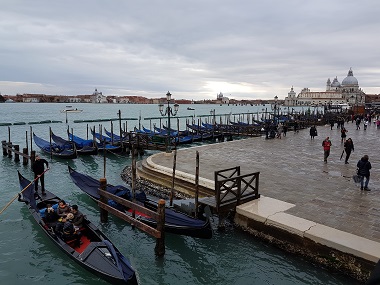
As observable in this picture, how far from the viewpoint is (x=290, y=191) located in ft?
29.5

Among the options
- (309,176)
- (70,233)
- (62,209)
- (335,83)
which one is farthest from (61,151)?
(335,83)

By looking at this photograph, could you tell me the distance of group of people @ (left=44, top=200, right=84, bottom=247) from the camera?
22.6ft

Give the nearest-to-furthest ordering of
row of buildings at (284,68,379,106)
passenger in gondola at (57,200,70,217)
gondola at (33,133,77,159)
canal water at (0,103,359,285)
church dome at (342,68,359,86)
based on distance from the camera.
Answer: canal water at (0,103,359,285), passenger in gondola at (57,200,70,217), gondola at (33,133,77,159), row of buildings at (284,68,379,106), church dome at (342,68,359,86)

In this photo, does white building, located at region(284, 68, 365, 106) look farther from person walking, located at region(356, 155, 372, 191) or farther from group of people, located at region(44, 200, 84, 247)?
group of people, located at region(44, 200, 84, 247)

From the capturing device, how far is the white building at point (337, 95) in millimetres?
113938

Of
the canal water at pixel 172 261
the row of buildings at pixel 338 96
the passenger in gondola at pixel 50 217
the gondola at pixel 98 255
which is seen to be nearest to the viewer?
the gondola at pixel 98 255

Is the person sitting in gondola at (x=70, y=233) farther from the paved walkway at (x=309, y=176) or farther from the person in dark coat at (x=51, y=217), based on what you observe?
the paved walkway at (x=309, y=176)

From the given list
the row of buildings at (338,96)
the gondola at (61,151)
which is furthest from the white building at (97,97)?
the gondola at (61,151)

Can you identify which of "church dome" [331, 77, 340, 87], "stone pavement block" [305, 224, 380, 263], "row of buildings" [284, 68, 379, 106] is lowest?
"stone pavement block" [305, 224, 380, 263]

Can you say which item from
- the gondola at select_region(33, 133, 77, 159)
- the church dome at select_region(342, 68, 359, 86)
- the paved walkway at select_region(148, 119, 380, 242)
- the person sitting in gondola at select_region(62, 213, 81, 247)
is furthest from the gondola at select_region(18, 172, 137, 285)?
the church dome at select_region(342, 68, 359, 86)

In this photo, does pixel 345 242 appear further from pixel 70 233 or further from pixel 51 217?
pixel 51 217

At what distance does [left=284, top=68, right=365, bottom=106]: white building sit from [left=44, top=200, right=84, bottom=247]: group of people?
312 feet

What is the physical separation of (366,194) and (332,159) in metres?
5.42

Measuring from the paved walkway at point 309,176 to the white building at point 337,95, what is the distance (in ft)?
277
